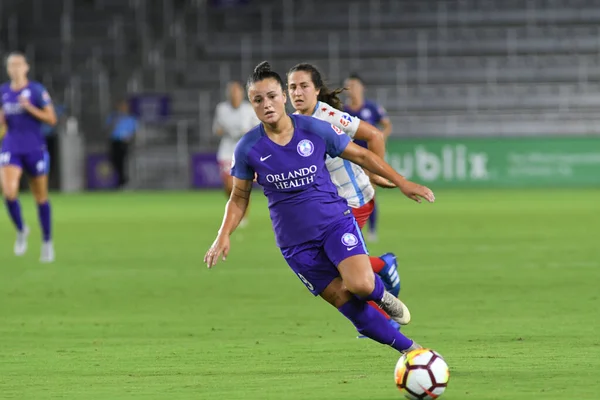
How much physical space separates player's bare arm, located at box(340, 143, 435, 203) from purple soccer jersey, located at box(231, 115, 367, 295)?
65 millimetres

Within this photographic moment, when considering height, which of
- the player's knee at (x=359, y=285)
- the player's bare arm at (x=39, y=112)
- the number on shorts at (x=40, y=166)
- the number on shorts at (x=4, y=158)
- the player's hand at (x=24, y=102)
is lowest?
the number on shorts at (x=40, y=166)

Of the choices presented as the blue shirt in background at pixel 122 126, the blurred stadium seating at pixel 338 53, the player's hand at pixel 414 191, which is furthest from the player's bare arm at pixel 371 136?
the blue shirt in background at pixel 122 126

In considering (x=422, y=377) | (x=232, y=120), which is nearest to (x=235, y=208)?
(x=422, y=377)

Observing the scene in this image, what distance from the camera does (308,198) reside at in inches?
285

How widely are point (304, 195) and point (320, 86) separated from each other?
1828mm

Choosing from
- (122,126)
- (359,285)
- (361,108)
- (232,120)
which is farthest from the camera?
(122,126)

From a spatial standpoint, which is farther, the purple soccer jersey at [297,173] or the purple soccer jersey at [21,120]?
the purple soccer jersey at [21,120]

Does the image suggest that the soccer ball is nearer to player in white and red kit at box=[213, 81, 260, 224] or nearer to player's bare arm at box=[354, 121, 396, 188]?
player's bare arm at box=[354, 121, 396, 188]

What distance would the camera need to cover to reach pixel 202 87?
35.5 metres

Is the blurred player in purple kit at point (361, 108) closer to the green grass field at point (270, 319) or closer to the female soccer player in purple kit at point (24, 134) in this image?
the green grass field at point (270, 319)

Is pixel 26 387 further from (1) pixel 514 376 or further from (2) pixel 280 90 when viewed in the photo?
(1) pixel 514 376

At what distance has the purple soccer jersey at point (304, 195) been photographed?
23.5 ft

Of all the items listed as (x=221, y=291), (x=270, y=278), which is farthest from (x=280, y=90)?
(x=270, y=278)

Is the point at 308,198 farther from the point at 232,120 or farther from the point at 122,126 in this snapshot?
the point at 122,126
